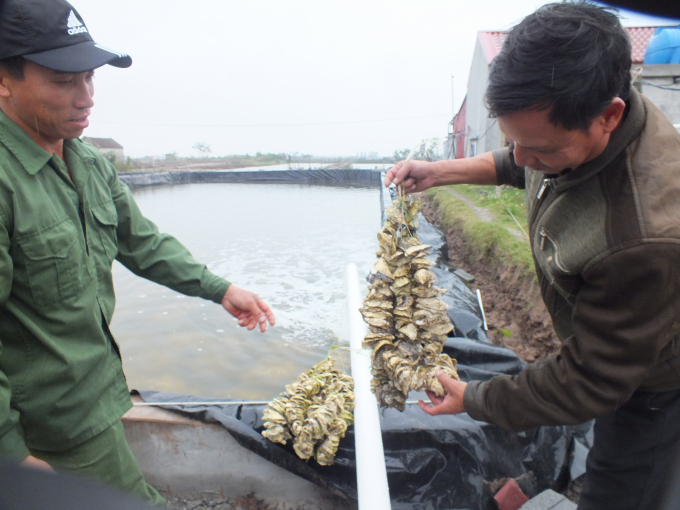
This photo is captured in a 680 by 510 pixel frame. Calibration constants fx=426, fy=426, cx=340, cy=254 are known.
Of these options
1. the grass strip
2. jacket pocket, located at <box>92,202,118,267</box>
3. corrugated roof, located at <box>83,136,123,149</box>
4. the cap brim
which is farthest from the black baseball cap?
corrugated roof, located at <box>83,136,123,149</box>

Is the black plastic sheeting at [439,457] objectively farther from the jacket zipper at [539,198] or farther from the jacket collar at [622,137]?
the jacket collar at [622,137]

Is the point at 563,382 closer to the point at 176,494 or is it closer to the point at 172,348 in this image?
the point at 176,494

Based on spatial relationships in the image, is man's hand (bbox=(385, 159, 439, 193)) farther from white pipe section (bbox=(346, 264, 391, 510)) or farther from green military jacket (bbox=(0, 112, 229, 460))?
green military jacket (bbox=(0, 112, 229, 460))

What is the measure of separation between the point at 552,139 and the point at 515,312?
4.49 meters

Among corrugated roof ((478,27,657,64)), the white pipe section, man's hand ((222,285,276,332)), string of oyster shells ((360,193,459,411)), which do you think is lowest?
the white pipe section

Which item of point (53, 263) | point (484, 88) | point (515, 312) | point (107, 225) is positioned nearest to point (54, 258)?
point (53, 263)

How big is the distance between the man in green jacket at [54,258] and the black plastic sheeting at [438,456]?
3.73 feet

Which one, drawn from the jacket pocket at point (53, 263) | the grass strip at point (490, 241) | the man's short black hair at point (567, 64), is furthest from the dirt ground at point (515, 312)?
the jacket pocket at point (53, 263)

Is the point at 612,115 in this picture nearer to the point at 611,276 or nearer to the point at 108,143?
the point at 611,276

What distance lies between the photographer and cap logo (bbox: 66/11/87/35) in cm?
180

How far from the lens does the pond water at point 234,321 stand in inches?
198

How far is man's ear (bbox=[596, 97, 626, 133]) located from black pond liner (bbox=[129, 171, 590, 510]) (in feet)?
7.44

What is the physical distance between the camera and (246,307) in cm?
262

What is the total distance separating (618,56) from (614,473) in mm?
1722
